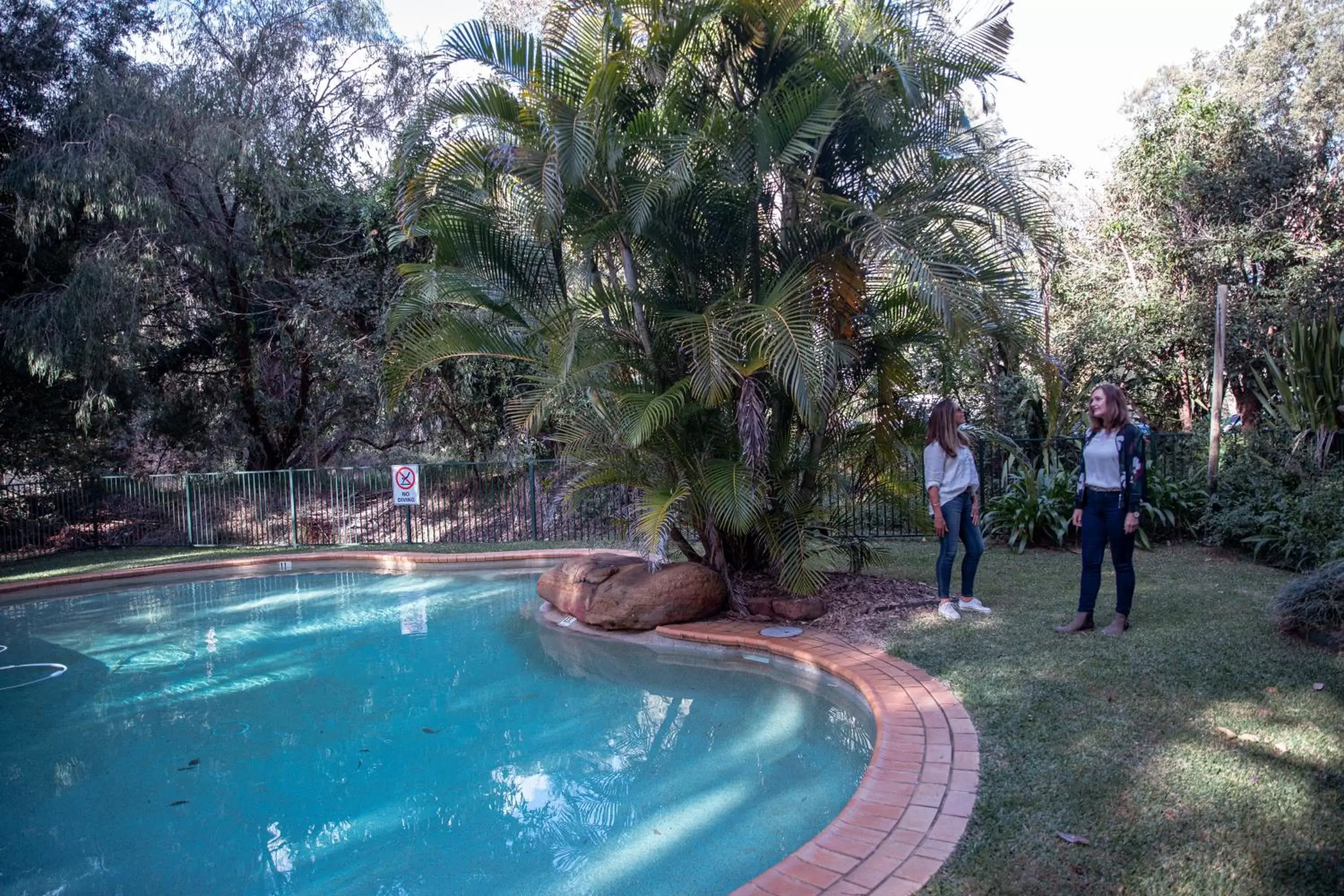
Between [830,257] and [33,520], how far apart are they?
570 inches

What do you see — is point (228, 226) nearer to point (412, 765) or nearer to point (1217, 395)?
point (412, 765)

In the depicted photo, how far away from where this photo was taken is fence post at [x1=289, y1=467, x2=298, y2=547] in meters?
13.6

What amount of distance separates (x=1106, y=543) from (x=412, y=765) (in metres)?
4.16

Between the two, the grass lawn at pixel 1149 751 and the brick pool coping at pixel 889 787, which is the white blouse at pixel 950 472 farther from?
the brick pool coping at pixel 889 787

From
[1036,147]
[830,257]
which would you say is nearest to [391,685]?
[830,257]

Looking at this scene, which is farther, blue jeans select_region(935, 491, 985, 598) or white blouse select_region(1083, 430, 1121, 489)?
blue jeans select_region(935, 491, 985, 598)

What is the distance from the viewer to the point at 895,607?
6.17 meters

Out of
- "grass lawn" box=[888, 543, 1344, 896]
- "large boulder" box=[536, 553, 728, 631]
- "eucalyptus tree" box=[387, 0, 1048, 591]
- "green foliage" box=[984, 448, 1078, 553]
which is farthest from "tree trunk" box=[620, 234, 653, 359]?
"green foliage" box=[984, 448, 1078, 553]

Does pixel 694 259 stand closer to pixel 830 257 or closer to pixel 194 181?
pixel 830 257

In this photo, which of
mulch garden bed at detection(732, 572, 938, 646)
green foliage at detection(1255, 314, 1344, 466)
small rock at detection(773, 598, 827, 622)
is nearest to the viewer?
mulch garden bed at detection(732, 572, 938, 646)

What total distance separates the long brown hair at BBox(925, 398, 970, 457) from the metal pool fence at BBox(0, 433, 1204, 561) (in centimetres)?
762

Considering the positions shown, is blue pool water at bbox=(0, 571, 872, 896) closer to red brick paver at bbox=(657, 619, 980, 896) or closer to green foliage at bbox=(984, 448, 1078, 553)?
red brick paver at bbox=(657, 619, 980, 896)

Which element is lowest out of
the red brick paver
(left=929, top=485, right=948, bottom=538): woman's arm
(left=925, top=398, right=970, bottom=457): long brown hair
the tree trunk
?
the red brick paver

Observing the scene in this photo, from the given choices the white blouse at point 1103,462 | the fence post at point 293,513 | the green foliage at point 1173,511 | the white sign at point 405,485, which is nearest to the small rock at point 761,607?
the white blouse at point 1103,462
